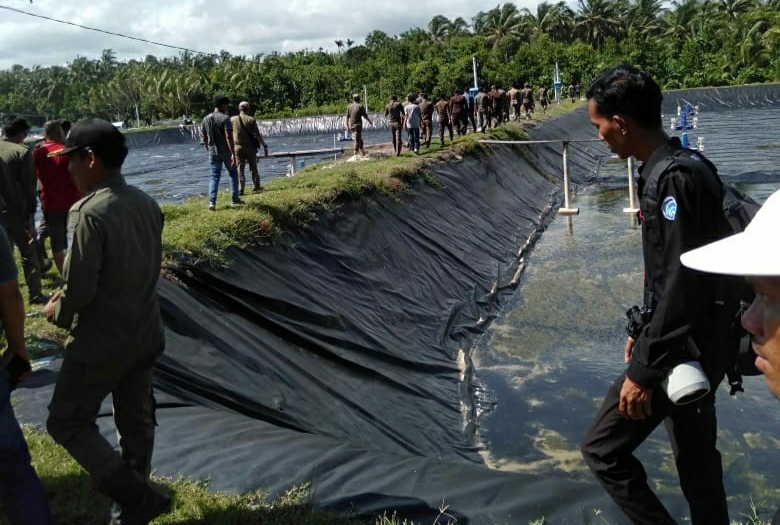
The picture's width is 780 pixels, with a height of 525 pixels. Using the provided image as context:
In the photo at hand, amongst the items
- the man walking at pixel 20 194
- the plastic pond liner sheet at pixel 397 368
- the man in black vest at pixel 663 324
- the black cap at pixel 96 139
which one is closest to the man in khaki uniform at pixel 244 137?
the plastic pond liner sheet at pixel 397 368

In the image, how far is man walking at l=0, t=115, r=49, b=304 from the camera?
6.90 m

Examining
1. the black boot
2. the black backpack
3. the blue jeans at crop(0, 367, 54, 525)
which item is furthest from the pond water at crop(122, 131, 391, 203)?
the black backpack

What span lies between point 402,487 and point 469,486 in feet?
1.16

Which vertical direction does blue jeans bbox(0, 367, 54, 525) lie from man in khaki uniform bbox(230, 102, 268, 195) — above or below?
below

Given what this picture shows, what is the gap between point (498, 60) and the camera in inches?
2530

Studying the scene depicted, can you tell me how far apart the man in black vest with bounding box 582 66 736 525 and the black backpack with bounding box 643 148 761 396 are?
10 mm

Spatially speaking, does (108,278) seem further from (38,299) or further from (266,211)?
(266,211)

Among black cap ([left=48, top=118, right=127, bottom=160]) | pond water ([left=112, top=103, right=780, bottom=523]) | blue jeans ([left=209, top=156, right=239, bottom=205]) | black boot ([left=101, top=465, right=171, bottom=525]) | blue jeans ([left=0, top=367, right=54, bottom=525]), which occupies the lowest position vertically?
pond water ([left=112, top=103, right=780, bottom=523])

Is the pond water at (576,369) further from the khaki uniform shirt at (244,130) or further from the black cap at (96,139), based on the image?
the khaki uniform shirt at (244,130)

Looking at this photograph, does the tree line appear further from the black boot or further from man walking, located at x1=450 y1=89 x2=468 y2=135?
the black boot

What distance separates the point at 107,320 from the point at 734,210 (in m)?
2.64

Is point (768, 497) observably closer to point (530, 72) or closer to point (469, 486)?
point (469, 486)

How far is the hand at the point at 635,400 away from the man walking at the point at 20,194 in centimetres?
620

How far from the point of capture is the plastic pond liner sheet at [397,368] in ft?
12.6
